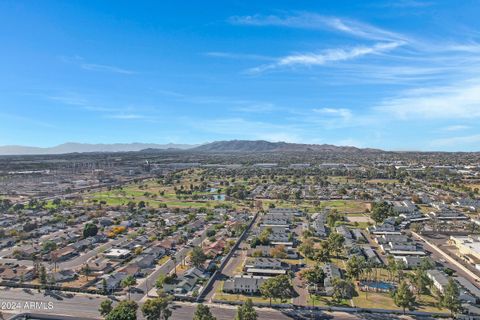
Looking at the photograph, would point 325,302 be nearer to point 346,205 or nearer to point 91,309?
point 91,309

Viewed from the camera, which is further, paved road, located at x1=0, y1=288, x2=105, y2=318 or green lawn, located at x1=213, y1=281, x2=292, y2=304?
green lawn, located at x1=213, y1=281, x2=292, y2=304

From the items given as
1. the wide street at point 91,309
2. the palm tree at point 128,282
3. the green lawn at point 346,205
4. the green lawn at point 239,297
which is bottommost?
the wide street at point 91,309

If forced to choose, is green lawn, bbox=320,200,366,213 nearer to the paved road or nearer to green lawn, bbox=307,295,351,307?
green lawn, bbox=307,295,351,307

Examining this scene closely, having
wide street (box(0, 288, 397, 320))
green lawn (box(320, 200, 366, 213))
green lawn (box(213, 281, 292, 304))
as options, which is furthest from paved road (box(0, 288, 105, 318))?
green lawn (box(320, 200, 366, 213))

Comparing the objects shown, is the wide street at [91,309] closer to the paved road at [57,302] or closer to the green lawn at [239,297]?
the paved road at [57,302]

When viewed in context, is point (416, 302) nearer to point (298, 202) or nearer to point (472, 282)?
point (472, 282)

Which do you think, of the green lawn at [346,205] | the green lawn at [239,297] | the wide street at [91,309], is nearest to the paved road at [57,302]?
the wide street at [91,309]

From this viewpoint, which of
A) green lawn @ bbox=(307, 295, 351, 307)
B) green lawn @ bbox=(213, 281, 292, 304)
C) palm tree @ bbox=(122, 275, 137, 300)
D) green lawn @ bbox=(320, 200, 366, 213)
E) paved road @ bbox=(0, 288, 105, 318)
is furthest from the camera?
green lawn @ bbox=(320, 200, 366, 213)

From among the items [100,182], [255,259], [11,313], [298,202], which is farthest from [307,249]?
[100,182]

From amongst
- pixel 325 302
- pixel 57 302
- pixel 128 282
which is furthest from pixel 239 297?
pixel 57 302

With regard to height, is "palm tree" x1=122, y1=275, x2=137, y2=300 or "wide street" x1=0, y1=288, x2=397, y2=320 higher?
"palm tree" x1=122, y1=275, x2=137, y2=300

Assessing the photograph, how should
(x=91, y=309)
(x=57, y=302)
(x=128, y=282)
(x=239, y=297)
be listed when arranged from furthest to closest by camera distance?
1. (x=128, y=282)
2. (x=239, y=297)
3. (x=57, y=302)
4. (x=91, y=309)
